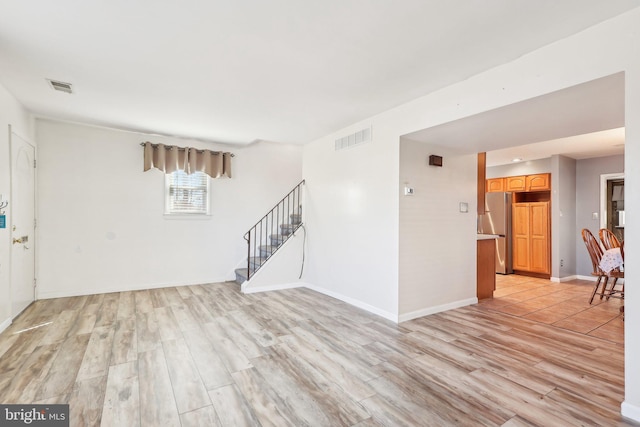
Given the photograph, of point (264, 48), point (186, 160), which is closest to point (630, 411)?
point (264, 48)

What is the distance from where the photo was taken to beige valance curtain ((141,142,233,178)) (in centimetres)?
503

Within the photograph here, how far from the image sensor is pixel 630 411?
6.18 ft

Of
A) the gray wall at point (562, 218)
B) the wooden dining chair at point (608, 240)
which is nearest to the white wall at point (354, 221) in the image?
the wooden dining chair at point (608, 240)

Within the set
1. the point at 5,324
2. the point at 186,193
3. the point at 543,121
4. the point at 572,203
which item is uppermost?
the point at 543,121

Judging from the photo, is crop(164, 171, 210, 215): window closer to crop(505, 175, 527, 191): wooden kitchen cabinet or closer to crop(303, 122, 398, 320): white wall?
crop(303, 122, 398, 320): white wall

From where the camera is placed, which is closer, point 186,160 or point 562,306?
point 562,306

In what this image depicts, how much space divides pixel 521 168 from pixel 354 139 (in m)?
4.85

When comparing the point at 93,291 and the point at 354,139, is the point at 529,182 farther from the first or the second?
the point at 93,291

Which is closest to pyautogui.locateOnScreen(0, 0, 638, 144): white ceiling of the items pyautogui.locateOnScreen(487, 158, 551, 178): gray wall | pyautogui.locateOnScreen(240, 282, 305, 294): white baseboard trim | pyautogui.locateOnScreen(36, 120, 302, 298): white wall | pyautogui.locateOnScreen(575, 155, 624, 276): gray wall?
pyautogui.locateOnScreen(36, 120, 302, 298): white wall

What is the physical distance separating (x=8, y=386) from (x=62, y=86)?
2.84 meters

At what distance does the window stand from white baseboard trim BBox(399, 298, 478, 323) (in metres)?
3.87

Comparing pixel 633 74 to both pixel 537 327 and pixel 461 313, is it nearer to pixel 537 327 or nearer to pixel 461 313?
pixel 537 327

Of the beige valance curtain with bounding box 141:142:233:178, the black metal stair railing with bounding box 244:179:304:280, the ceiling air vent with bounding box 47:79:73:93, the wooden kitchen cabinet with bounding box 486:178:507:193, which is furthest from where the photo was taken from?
the wooden kitchen cabinet with bounding box 486:178:507:193

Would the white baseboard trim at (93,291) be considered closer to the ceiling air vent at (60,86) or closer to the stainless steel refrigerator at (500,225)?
the ceiling air vent at (60,86)
